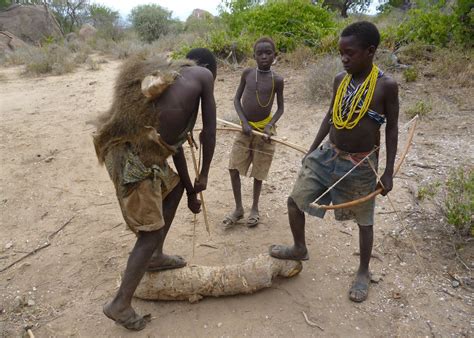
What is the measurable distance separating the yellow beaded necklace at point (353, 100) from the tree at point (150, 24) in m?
17.6

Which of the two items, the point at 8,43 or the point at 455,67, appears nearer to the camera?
the point at 455,67

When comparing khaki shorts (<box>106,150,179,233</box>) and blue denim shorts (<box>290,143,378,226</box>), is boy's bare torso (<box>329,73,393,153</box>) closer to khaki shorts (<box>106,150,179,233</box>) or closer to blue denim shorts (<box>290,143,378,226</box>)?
blue denim shorts (<box>290,143,378,226</box>)

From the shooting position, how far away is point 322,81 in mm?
6062

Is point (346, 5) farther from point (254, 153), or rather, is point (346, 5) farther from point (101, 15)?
point (254, 153)

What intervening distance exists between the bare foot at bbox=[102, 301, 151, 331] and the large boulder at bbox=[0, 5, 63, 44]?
19.7 m

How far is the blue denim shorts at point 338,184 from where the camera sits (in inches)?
89.3

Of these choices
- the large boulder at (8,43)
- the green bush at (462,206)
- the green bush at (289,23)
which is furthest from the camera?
the large boulder at (8,43)

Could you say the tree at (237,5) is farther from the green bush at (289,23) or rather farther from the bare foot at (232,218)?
the bare foot at (232,218)

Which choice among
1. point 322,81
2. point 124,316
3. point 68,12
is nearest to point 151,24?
point 68,12

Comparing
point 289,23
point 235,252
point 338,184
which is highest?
point 289,23

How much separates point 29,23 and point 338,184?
21.7 meters

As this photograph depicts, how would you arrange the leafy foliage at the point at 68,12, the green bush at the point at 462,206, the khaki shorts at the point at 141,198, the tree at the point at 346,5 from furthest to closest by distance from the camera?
the leafy foliage at the point at 68,12 < the tree at the point at 346,5 < the green bush at the point at 462,206 < the khaki shorts at the point at 141,198

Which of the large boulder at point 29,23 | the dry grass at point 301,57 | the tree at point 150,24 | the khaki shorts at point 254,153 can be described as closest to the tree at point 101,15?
the tree at point 150,24

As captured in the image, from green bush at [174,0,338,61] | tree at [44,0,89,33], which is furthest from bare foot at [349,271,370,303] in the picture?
tree at [44,0,89,33]
